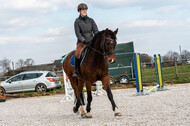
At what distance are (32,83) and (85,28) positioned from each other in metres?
14.4

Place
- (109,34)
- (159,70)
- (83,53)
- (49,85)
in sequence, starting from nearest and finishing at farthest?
(109,34)
(83,53)
(159,70)
(49,85)

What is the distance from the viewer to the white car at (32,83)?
2123 cm

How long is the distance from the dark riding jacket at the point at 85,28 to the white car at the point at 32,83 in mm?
13516

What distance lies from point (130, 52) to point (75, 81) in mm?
14516

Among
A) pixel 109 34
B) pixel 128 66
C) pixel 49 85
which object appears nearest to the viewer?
pixel 109 34

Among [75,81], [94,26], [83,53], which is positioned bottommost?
[75,81]

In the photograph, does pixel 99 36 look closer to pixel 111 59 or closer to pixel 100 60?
pixel 100 60

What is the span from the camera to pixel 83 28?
8.04m

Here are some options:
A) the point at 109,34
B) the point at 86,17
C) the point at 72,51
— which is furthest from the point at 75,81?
the point at 109,34

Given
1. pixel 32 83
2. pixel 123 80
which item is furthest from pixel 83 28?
pixel 123 80

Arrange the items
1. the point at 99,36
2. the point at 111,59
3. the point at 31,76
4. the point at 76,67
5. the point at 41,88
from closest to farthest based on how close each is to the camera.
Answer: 1. the point at 111,59
2. the point at 99,36
3. the point at 76,67
4. the point at 41,88
5. the point at 31,76

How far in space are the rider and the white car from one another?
13.4 m

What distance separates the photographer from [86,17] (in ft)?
26.7

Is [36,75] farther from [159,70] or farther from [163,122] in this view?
[163,122]
